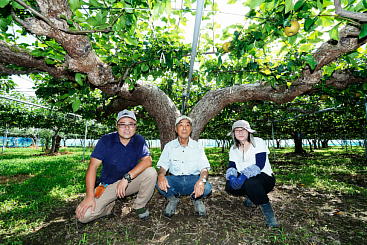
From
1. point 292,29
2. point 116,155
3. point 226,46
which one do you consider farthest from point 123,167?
point 292,29

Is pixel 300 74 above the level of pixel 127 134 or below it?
above

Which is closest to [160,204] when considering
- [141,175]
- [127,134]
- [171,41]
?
[141,175]

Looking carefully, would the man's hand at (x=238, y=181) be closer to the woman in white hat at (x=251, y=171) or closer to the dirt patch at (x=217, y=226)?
the woman in white hat at (x=251, y=171)

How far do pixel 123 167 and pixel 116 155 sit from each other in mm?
205

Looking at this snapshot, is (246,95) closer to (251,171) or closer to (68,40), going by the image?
(251,171)

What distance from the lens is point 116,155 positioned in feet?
9.00

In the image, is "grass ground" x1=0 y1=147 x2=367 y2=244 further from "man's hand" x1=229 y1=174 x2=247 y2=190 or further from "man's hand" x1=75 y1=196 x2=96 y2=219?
"man's hand" x1=229 y1=174 x2=247 y2=190

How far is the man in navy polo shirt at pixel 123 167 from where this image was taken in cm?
262

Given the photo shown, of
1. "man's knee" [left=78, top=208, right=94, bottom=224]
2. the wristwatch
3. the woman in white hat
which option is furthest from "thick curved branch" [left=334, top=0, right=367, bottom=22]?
"man's knee" [left=78, top=208, right=94, bottom=224]

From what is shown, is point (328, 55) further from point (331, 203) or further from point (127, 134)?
point (127, 134)

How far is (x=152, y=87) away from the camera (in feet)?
13.9

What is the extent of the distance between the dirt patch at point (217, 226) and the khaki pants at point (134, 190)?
17 cm

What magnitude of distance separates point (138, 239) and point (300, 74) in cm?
358

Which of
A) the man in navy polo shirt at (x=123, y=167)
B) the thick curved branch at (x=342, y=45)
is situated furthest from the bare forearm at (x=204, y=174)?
the thick curved branch at (x=342, y=45)
